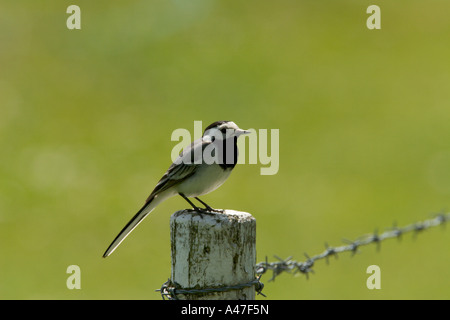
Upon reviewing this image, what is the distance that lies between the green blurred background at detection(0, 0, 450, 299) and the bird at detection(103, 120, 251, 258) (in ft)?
16.2

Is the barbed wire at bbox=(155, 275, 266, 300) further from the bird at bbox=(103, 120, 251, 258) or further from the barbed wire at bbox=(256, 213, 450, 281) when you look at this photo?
the bird at bbox=(103, 120, 251, 258)

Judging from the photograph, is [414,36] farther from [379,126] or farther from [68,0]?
[68,0]

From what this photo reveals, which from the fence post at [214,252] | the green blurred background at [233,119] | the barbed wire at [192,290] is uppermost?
the green blurred background at [233,119]

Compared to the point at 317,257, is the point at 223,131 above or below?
above

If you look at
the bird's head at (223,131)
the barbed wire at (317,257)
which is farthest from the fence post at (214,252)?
the bird's head at (223,131)

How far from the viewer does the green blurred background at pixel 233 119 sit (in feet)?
37.0

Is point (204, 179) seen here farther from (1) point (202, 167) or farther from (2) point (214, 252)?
(2) point (214, 252)

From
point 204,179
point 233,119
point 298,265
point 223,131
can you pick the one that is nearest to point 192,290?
point 298,265

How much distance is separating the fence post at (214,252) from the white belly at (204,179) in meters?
1.16

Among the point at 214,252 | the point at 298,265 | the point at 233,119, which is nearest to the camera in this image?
the point at 214,252

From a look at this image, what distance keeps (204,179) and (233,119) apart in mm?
10571

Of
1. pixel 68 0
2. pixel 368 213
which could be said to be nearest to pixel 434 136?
pixel 368 213

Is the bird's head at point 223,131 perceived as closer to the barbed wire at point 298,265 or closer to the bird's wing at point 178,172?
the bird's wing at point 178,172

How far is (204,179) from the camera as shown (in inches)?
211
